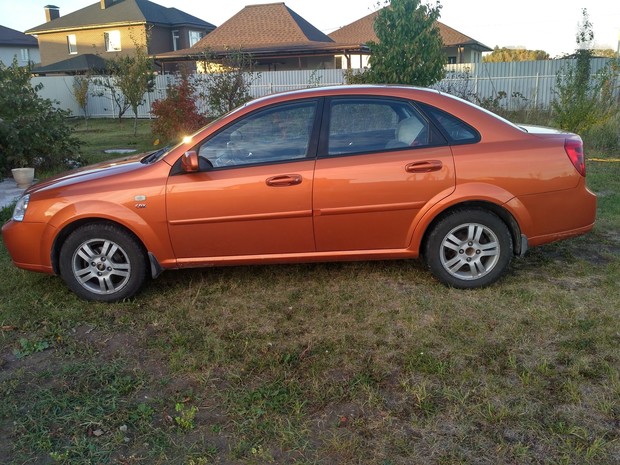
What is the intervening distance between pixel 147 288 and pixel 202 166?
4.20ft

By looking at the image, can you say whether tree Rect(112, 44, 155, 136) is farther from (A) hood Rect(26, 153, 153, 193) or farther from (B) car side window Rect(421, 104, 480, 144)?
(B) car side window Rect(421, 104, 480, 144)

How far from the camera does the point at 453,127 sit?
4574 millimetres

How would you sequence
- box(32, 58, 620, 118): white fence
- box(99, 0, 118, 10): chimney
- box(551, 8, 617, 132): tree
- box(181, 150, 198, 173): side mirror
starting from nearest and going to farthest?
box(181, 150, 198, 173): side mirror, box(551, 8, 617, 132): tree, box(32, 58, 620, 118): white fence, box(99, 0, 118, 10): chimney

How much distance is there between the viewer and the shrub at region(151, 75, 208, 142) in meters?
14.1

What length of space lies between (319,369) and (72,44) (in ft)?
141

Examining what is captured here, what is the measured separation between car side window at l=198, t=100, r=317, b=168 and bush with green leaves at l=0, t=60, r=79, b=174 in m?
7.09

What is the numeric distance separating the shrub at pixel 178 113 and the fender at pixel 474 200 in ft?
34.4

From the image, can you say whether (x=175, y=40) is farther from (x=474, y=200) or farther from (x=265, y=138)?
(x=474, y=200)

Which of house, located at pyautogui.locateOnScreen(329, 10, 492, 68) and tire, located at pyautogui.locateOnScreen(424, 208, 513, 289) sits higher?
house, located at pyautogui.locateOnScreen(329, 10, 492, 68)

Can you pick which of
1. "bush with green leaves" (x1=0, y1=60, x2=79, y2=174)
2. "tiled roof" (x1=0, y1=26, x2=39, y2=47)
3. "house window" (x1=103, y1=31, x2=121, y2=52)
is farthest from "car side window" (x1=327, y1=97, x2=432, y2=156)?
"tiled roof" (x1=0, y1=26, x2=39, y2=47)

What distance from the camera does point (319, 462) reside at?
2732mm

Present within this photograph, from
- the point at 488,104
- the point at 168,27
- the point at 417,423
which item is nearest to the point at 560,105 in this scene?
the point at 488,104

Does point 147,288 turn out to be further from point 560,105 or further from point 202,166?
point 560,105

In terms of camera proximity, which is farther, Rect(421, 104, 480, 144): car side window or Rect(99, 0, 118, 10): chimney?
Rect(99, 0, 118, 10): chimney
